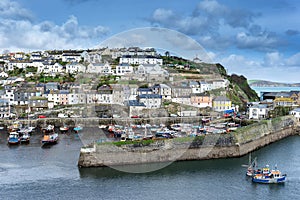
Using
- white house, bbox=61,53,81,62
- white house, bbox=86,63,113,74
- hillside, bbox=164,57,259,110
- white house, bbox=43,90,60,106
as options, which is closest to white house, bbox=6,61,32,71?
white house, bbox=61,53,81,62

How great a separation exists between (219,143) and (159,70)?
17919 millimetres

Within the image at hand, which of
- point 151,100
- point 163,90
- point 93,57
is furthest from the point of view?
point 93,57

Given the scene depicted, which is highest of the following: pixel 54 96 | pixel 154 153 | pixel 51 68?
pixel 51 68

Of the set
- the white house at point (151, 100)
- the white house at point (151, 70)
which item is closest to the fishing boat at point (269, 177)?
the white house at point (151, 100)

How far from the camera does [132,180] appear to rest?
12.8 meters

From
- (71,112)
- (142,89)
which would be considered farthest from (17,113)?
(142,89)

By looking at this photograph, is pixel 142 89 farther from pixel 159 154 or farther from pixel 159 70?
pixel 159 154

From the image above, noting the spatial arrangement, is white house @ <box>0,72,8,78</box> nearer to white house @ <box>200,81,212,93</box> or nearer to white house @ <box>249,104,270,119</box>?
white house @ <box>200,81,212,93</box>

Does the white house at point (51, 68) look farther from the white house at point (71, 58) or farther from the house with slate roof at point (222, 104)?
the house with slate roof at point (222, 104)

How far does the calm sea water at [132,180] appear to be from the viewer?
11.5m

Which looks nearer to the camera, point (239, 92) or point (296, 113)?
point (296, 113)

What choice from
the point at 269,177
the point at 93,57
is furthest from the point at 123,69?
the point at 269,177

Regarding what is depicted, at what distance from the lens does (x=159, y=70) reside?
108ft

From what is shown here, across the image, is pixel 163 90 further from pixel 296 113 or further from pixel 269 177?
pixel 269 177
